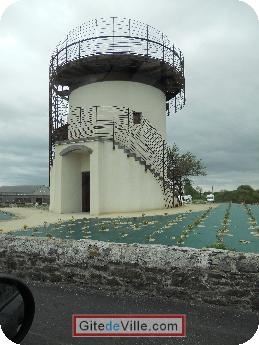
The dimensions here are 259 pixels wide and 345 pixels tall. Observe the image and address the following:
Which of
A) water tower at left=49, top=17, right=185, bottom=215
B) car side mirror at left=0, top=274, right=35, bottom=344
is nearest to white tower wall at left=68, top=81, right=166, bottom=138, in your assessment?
water tower at left=49, top=17, right=185, bottom=215

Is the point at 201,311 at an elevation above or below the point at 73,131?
below

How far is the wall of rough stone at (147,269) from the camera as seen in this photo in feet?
12.1

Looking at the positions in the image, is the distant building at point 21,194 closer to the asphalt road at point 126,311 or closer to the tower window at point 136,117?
the tower window at point 136,117

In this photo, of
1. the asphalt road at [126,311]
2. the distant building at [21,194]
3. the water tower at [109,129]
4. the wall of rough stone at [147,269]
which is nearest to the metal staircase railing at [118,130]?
the water tower at [109,129]

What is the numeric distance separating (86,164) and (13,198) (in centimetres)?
3033

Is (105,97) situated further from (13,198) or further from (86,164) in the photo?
(13,198)

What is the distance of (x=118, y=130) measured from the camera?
46.5 ft

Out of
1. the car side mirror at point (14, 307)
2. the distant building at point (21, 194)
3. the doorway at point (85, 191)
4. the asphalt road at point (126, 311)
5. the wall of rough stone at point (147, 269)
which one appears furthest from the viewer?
the distant building at point (21, 194)

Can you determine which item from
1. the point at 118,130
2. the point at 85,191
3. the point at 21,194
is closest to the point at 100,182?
the point at 85,191

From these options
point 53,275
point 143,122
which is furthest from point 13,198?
point 53,275

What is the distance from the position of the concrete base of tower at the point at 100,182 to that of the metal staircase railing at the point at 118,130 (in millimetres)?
410

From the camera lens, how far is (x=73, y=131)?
14.5 metres

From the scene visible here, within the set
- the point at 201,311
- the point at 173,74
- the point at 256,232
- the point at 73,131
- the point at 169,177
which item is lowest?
the point at 201,311

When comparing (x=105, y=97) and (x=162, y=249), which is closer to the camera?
(x=162, y=249)
